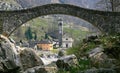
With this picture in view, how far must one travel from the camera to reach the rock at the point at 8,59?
66.1 ft

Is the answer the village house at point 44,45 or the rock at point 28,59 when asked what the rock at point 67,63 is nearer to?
the rock at point 28,59

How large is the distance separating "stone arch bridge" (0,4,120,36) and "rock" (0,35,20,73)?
27756mm

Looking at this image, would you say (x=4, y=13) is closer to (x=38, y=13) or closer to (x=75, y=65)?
(x=38, y=13)

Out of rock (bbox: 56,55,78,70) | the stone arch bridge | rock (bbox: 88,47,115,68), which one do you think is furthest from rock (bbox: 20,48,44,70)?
the stone arch bridge

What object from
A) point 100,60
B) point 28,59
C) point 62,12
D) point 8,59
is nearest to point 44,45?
point 62,12

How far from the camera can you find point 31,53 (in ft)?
72.6

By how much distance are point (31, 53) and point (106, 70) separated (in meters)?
6.15

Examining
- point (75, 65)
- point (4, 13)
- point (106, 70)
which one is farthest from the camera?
point (4, 13)

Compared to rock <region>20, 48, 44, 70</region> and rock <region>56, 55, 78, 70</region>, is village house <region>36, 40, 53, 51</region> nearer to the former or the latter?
rock <region>20, 48, 44, 70</region>

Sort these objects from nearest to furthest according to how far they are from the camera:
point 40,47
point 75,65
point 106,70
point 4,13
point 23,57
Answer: point 106,70, point 75,65, point 23,57, point 4,13, point 40,47

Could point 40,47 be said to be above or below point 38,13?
below

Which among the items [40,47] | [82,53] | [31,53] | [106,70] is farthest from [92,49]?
[40,47]

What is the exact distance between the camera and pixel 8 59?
67.0ft

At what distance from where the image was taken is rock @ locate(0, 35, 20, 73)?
2014cm
